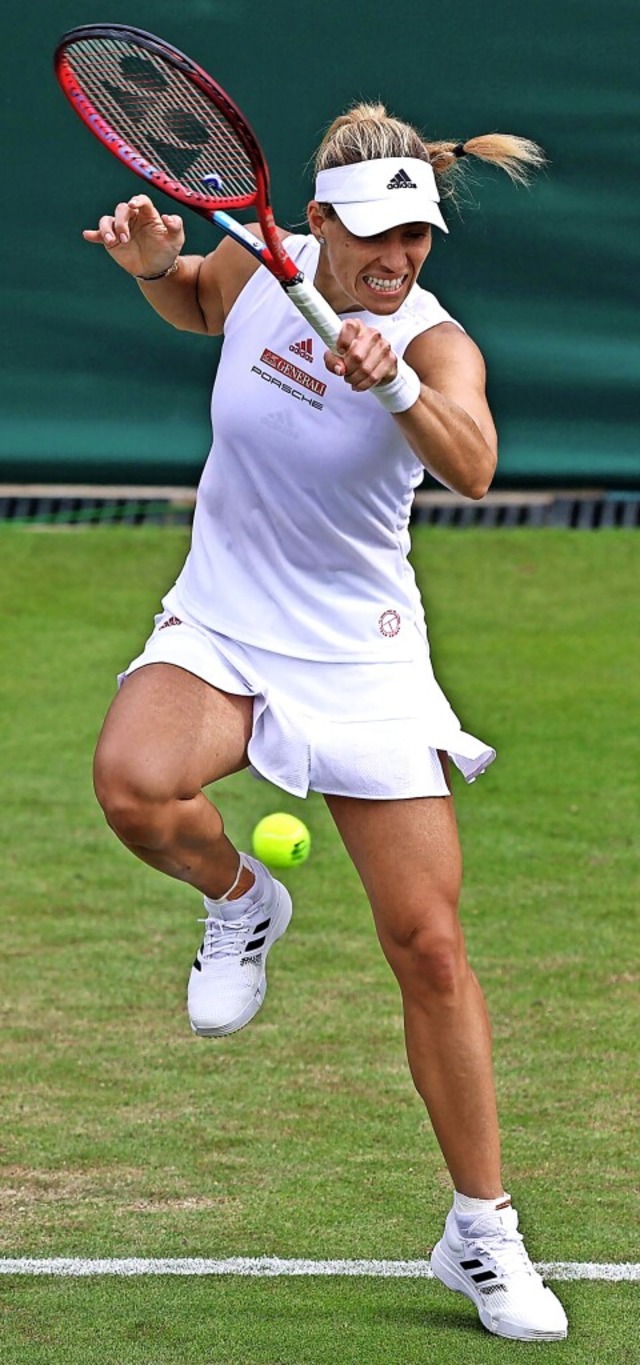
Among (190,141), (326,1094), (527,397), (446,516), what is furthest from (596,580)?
(190,141)

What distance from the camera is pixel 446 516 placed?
31.2ft

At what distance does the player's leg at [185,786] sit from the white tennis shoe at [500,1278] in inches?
23.8

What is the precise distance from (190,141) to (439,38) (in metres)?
1.31

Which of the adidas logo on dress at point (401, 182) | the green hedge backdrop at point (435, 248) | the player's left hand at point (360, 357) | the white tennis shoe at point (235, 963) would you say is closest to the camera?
the player's left hand at point (360, 357)

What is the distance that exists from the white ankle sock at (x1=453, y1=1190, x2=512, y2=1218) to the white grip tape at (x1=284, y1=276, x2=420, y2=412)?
139cm

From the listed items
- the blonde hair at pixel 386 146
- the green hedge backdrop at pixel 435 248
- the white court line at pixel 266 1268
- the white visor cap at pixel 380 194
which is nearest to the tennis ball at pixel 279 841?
the green hedge backdrop at pixel 435 248

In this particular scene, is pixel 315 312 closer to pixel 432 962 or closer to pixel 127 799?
pixel 127 799

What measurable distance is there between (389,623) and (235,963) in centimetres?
75

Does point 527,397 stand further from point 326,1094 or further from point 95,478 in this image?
point 326,1094

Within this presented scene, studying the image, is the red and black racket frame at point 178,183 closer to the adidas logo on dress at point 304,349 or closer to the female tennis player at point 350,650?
the female tennis player at point 350,650

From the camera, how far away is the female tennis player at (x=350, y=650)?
11.7 ft

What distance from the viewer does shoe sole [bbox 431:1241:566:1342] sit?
3.55 metres

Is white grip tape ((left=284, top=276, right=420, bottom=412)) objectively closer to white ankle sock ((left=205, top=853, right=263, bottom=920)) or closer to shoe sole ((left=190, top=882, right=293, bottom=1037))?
white ankle sock ((left=205, top=853, right=263, bottom=920))

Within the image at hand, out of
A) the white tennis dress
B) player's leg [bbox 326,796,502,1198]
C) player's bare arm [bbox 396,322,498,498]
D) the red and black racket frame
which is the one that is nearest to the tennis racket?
the red and black racket frame
